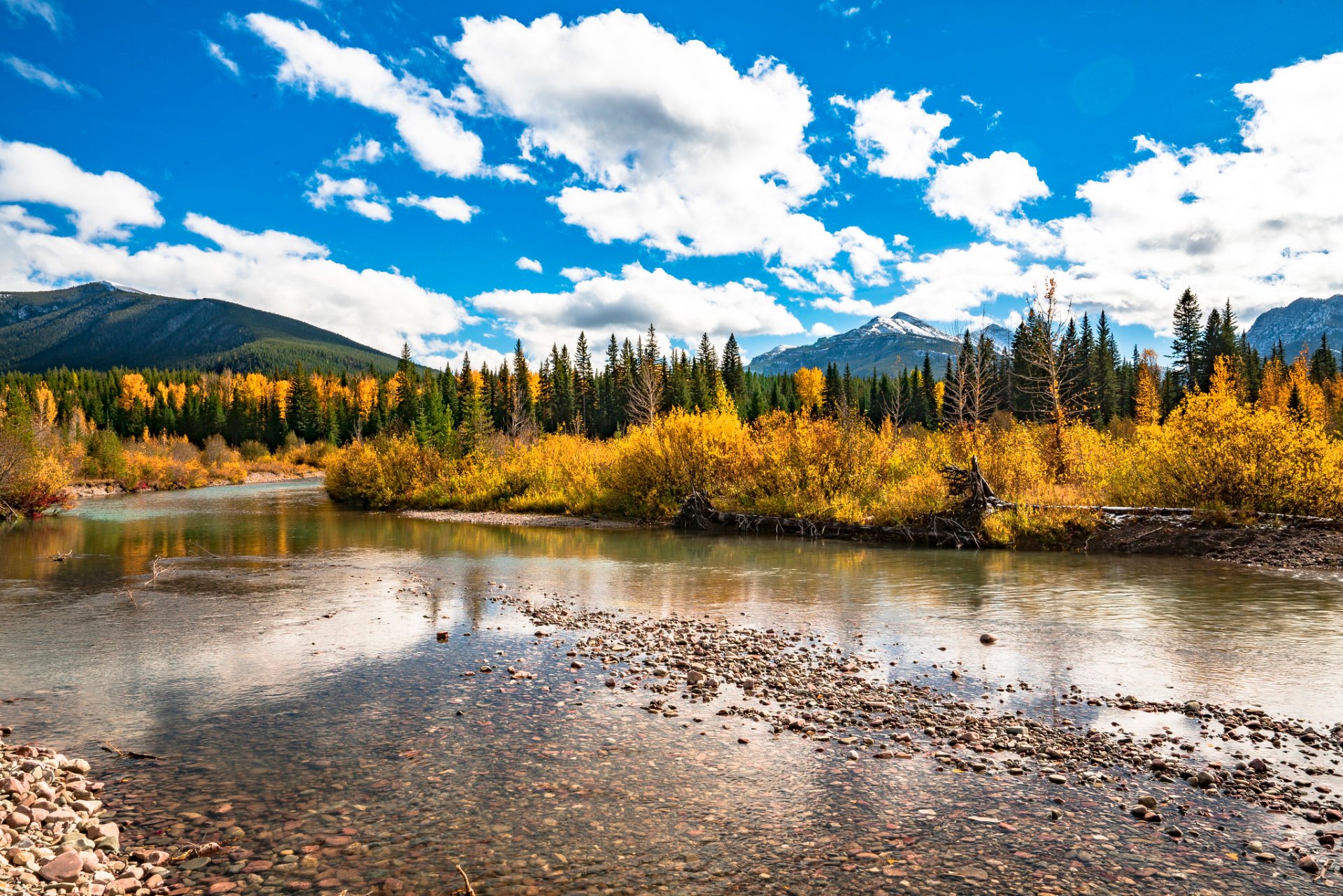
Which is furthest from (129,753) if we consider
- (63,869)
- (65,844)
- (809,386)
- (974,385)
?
(809,386)

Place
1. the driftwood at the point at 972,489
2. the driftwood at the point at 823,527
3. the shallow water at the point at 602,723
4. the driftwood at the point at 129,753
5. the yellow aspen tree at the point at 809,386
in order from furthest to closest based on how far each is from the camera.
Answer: the yellow aspen tree at the point at 809,386 < the driftwood at the point at 823,527 < the driftwood at the point at 972,489 < the driftwood at the point at 129,753 < the shallow water at the point at 602,723

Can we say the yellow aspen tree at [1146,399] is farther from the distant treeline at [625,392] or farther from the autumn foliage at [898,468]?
the autumn foliage at [898,468]

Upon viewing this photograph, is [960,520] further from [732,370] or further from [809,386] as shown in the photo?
[809,386]

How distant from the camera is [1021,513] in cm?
2838

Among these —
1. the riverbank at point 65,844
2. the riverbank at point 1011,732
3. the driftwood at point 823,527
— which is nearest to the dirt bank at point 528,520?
the driftwood at point 823,527

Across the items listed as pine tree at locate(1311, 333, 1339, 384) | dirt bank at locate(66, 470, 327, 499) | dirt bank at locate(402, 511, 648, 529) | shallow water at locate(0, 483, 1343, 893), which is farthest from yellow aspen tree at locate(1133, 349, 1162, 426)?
dirt bank at locate(66, 470, 327, 499)

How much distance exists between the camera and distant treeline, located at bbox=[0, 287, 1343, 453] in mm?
86250

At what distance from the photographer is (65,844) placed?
20.4ft

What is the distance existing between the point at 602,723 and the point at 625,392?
350 ft

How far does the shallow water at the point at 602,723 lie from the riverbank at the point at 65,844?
0.33 meters

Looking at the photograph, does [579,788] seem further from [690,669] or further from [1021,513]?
[1021,513]

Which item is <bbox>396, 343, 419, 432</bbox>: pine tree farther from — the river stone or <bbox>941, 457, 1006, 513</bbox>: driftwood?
the river stone

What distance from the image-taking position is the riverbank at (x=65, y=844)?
5.56m

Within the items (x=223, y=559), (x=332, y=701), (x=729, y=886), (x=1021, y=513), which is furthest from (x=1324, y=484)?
(x=223, y=559)
